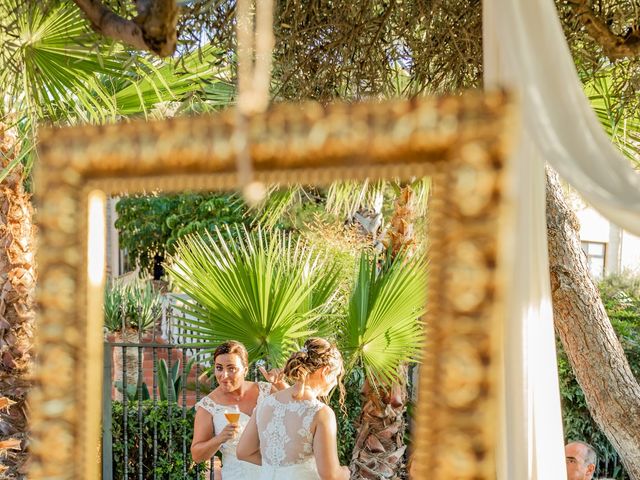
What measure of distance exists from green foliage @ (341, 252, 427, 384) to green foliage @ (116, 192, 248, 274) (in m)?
10.1

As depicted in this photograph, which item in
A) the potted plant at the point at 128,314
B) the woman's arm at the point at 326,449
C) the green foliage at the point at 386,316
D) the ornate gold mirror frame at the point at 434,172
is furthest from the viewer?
the potted plant at the point at 128,314

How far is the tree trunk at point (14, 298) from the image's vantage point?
4418mm

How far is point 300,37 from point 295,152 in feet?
7.26

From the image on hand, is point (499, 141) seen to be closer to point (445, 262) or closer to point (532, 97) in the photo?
point (445, 262)

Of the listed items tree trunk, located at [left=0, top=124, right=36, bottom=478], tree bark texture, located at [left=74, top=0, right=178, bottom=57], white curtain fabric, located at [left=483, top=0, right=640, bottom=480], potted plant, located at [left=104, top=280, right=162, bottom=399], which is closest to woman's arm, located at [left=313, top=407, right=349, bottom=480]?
white curtain fabric, located at [left=483, top=0, right=640, bottom=480]

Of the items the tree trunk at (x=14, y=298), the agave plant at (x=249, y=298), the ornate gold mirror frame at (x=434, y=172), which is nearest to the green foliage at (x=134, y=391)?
the tree trunk at (x=14, y=298)

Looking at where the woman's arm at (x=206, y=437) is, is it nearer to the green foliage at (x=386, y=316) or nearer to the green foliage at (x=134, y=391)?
the green foliage at (x=386, y=316)

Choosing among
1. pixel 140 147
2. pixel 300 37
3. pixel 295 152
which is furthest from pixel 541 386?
pixel 300 37

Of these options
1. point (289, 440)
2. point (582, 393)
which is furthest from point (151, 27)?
point (582, 393)

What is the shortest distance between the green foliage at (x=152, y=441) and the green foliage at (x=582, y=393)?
3.32 meters

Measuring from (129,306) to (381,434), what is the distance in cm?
662

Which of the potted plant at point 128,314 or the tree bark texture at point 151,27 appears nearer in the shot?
the tree bark texture at point 151,27

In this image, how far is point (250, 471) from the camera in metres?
3.07

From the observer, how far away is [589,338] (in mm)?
3852
